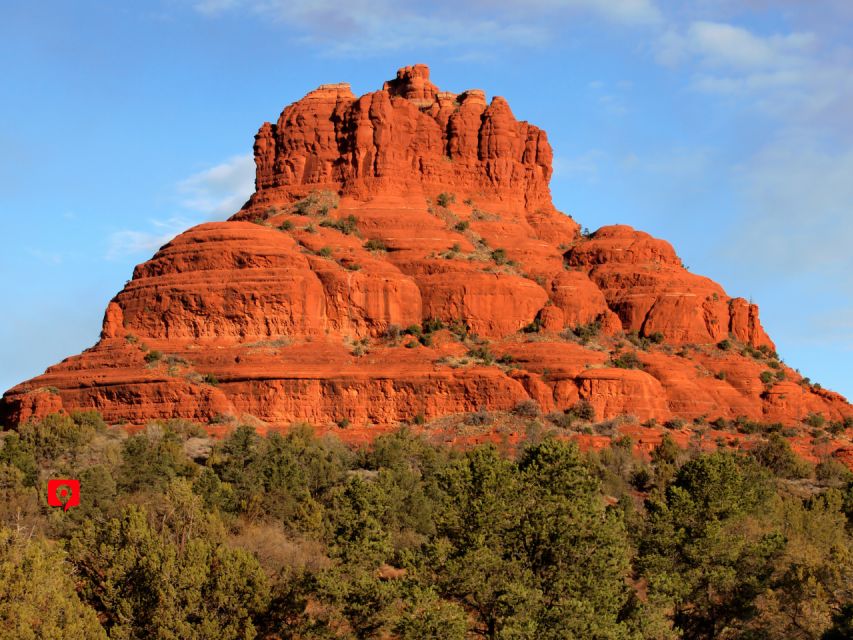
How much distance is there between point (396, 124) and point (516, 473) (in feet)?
249

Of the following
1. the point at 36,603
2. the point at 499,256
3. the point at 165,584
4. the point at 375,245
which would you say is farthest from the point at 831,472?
the point at 36,603

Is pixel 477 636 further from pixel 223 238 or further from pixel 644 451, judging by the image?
pixel 223 238

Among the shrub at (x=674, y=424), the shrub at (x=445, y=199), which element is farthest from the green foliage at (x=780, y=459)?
the shrub at (x=445, y=199)

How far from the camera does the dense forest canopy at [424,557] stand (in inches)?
1697

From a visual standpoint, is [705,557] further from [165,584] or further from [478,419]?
[478,419]

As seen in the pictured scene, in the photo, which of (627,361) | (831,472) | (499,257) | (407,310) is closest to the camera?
(831,472)

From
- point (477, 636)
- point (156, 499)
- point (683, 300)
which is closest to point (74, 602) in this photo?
point (477, 636)

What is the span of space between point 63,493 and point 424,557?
83.2 feet

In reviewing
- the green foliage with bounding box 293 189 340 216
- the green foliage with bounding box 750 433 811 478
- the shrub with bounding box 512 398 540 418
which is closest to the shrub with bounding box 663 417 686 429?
the green foliage with bounding box 750 433 811 478

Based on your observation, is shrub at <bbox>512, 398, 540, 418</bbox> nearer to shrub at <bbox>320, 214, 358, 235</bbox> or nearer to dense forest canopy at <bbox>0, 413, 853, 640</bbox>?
dense forest canopy at <bbox>0, 413, 853, 640</bbox>

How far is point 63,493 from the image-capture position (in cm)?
6469

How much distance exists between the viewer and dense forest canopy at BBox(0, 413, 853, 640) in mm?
43094

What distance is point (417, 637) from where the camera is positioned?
135 ft

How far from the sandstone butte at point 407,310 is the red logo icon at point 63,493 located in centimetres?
2596
